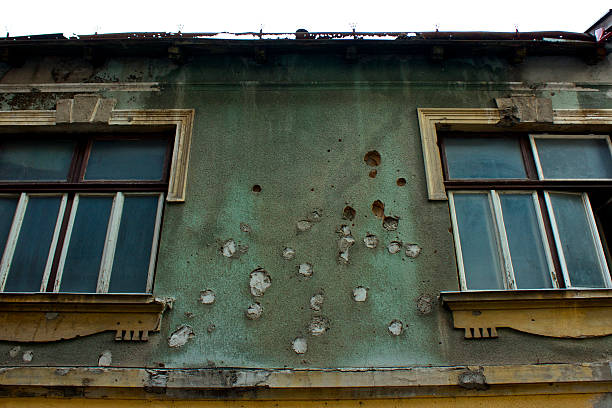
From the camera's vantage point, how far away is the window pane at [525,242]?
4.53 m

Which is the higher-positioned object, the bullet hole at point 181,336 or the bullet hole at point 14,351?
the bullet hole at point 181,336

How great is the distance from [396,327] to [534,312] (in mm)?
1044

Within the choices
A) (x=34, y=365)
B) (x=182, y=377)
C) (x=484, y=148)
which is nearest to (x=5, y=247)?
(x=34, y=365)

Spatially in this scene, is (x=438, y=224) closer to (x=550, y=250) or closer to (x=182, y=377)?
(x=550, y=250)

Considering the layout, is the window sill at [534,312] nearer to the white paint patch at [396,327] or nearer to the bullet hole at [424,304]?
the bullet hole at [424,304]

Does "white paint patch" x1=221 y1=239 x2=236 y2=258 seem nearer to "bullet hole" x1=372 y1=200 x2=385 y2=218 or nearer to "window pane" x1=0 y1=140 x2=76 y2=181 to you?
"bullet hole" x1=372 y1=200 x2=385 y2=218

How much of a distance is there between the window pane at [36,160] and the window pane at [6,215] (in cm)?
23

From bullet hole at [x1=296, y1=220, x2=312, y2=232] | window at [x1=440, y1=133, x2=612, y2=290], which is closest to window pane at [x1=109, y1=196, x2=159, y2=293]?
bullet hole at [x1=296, y1=220, x2=312, y2=232]

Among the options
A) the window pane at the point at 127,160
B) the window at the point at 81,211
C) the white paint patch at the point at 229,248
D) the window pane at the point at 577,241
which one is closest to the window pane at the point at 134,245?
the window at the point at 81,211

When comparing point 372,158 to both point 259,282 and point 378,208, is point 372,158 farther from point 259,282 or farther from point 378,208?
point 259,282

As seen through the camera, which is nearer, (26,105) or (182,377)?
(182,377)

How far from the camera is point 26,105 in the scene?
541cm

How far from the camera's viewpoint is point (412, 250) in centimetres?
457

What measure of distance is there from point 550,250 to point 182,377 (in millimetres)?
3074
